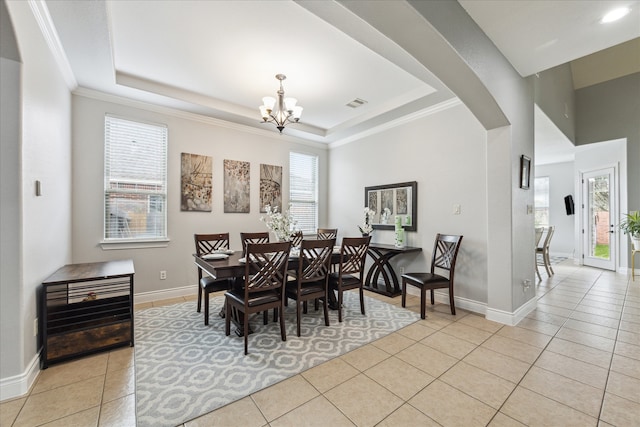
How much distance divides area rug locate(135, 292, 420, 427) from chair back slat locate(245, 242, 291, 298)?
1.78 ft

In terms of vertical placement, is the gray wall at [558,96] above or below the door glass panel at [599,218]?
above

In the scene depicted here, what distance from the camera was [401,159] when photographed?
441cm

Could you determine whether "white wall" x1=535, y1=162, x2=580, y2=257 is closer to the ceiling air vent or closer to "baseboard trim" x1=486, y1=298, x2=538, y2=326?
"baseboard trim" x1=486, y1=298, x2=538, y2=326

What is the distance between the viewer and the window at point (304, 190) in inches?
213

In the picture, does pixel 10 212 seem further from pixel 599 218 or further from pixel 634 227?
pixel 599 218

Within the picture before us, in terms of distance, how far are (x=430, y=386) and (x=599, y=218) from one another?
708 cm

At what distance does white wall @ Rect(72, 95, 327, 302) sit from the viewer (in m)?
3.38

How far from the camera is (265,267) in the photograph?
98.0 inches

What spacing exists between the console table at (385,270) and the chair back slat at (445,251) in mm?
390

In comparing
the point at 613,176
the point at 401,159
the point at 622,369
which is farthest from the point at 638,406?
the point at 613,176

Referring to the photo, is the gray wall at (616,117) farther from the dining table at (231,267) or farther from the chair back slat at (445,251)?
the dining table at (231,267)

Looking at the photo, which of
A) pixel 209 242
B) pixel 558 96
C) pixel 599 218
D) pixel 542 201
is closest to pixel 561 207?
pixel 542 201

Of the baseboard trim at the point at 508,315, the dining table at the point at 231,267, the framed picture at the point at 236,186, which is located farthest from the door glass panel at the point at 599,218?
the framed picture at the point at 236,186

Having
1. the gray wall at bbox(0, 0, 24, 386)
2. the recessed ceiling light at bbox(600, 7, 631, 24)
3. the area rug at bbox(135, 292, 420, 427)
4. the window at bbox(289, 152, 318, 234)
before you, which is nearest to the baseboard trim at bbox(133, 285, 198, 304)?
the area rug at bbox(135, 292, 420, 427)
